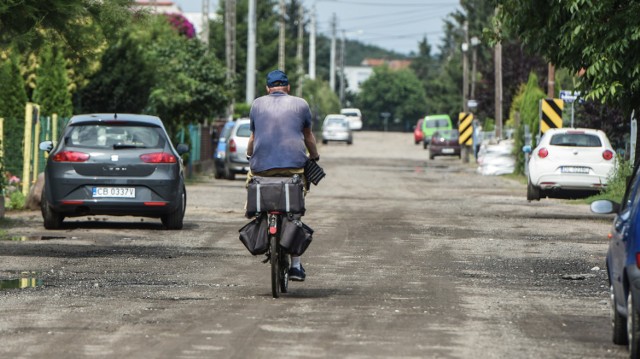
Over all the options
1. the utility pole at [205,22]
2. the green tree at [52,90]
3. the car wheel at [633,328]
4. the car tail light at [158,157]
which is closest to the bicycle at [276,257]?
the car wheel at [633,328]

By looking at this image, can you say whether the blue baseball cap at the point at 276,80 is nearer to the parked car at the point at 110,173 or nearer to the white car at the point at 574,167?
the parked car at the point at 110,173

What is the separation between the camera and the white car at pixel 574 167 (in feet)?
99.7

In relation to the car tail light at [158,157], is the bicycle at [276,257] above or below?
below

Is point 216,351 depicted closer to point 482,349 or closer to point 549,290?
point 482,349

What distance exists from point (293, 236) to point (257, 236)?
0.98ft

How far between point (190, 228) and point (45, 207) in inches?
81.8

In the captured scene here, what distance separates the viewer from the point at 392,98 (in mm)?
164250

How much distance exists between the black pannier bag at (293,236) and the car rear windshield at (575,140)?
19.4 metres

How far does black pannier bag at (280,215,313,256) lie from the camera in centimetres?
1208

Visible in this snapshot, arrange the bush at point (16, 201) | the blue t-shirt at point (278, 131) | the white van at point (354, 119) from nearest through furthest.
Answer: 1. the blue t-shirt at point (278, 131)
2. the bush at point (16, 201)
3. the white van at point (354, 119)

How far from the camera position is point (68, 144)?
20047 mm

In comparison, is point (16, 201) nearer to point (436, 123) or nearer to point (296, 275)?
point (296, 275)

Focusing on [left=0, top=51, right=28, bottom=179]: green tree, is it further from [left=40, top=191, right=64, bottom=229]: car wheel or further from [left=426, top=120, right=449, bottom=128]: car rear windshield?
[left=426, top=120, right=449, bottom=128]: car rear windshield

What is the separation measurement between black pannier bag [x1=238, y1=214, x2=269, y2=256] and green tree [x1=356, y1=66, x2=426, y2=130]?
14954cm
